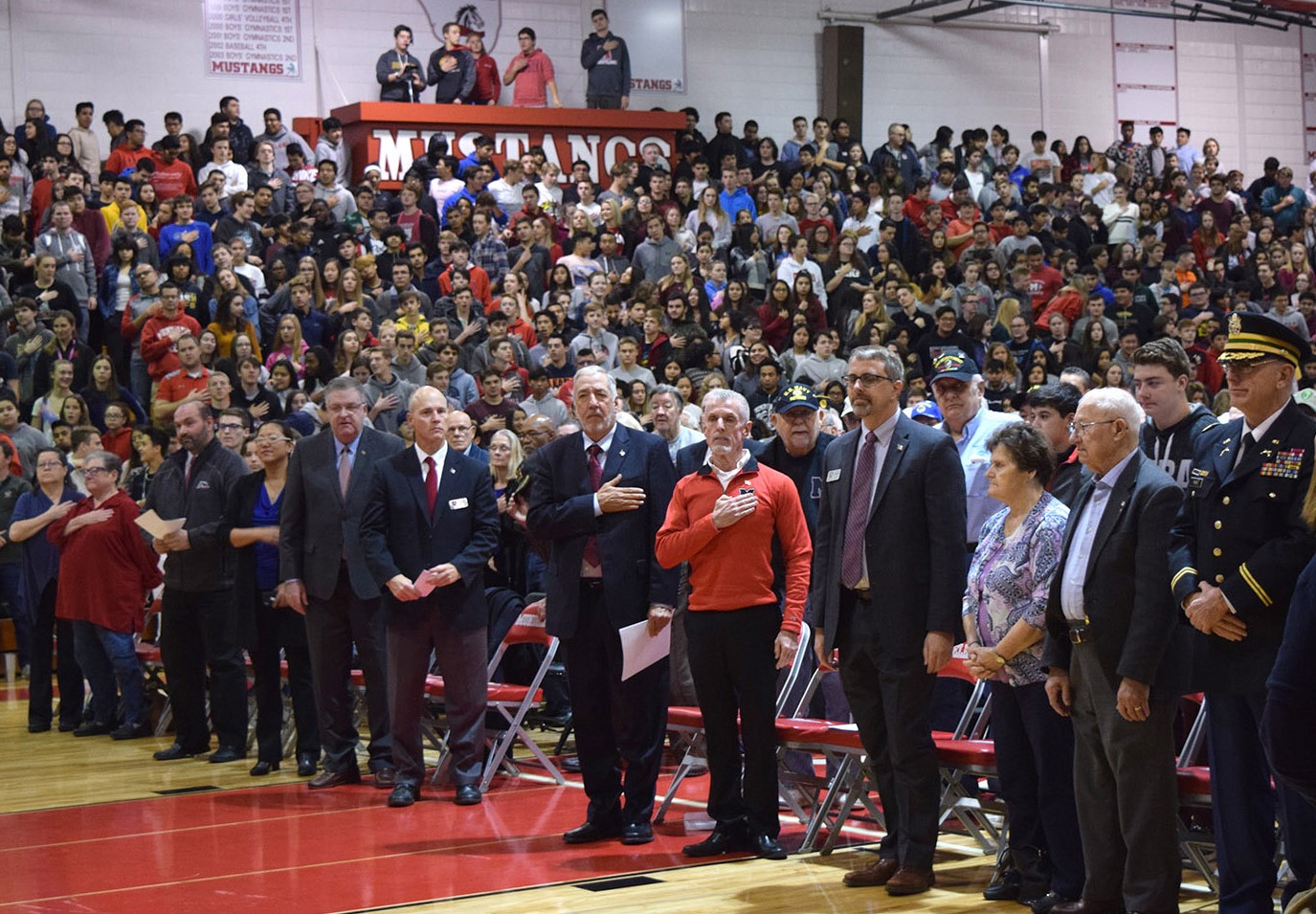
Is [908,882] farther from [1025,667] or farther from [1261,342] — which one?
[1261,342]

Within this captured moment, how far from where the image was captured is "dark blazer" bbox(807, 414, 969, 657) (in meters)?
5.46

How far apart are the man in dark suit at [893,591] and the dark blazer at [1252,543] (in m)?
0.99

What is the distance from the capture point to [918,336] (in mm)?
15656

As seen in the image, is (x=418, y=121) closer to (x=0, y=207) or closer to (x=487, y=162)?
(x=487, y=162)

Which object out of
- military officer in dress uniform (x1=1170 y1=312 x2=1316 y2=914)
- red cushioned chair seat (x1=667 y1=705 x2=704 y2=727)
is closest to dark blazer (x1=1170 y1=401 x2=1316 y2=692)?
military officer in dress uniform (x1=1170 y1=312 x2=1316 y2=914)

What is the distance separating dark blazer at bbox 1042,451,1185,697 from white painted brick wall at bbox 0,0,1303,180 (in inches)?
601

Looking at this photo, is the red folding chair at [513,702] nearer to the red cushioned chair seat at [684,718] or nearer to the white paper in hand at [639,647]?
the red cushioned chair seat at [684,718]

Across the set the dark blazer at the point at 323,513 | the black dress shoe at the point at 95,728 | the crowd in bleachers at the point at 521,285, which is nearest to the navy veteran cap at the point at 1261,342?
the crowd in bleachers at the point at 521,285

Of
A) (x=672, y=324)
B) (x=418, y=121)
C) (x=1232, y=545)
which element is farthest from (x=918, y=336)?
(x=1232, y=545)

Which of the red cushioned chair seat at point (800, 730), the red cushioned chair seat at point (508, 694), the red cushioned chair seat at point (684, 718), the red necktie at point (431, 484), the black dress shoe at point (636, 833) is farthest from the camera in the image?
the red cushioned chair seat at point (508, 694)

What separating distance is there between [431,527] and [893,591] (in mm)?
2656

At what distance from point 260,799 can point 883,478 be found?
11.8 ft

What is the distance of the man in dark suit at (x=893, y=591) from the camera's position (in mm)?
5441

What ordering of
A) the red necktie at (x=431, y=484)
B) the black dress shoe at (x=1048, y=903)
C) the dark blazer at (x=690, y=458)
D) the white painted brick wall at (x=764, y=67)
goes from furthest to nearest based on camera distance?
the white painted brick wall at (x=764, y=67)
the red necktie at (x=431, y=484)
the dark blazer at (x=690, y=458)
the black dress shoe at (x=1048, y=903)
